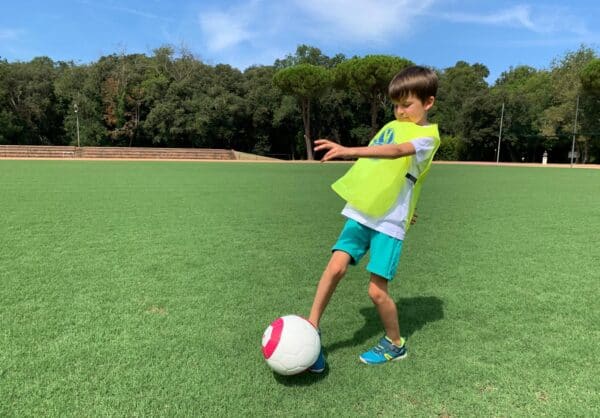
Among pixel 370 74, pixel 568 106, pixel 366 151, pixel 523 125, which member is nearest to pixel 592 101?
pixel 568 106

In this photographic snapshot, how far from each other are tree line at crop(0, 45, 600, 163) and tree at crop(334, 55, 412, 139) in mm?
92

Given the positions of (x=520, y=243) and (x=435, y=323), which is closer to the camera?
(x=435, y=323)

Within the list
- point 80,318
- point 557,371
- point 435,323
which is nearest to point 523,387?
point 557,371

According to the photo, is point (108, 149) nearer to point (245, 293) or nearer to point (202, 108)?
point (202, 108)

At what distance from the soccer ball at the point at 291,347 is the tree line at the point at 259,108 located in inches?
1596

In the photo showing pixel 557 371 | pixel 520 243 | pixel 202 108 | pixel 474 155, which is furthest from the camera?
pixel 474 155

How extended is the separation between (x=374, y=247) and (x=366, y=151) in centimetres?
66

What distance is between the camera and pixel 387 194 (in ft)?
8.96

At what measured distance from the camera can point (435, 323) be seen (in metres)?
3.54

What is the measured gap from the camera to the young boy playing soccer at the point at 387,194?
273cm

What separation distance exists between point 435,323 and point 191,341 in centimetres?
185

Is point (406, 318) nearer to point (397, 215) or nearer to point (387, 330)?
point (387, 330)

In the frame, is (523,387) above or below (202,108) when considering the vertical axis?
below

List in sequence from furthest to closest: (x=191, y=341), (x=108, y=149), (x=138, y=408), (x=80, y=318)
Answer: (x=108, y=149)
(x=80, y=318)
(x=191, y=341)
(x=138, y=408)
